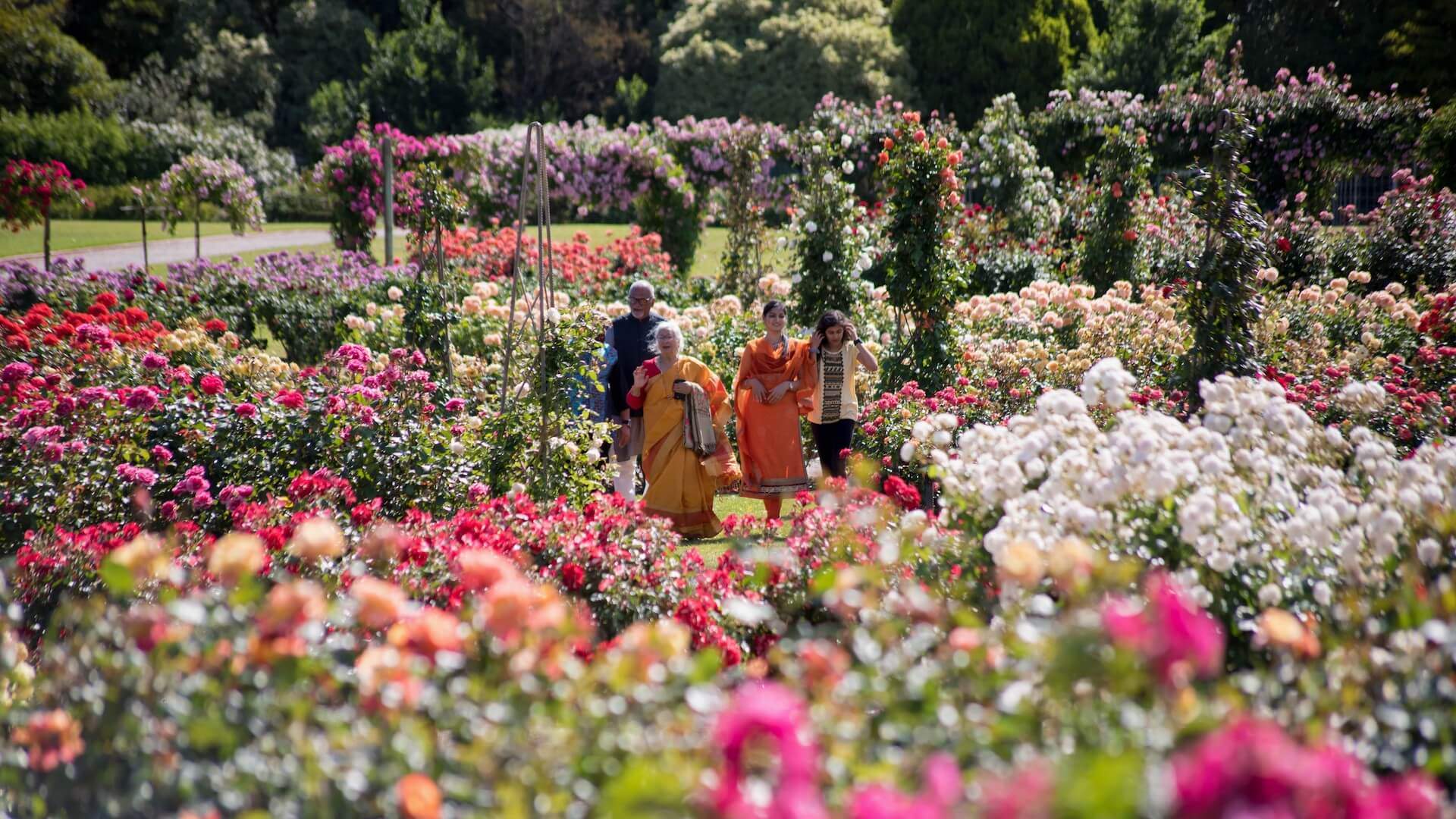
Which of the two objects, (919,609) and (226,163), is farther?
(226,163)

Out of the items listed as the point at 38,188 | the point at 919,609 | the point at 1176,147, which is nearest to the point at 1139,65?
the point at 1176,147

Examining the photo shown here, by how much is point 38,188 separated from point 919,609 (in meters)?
12.8

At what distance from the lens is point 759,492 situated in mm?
6859

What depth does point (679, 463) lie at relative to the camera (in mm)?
6672

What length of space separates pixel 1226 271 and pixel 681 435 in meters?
3.08

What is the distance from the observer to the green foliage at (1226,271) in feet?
20.4

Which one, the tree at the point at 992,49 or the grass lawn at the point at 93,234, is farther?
the tree at the point at 992,49

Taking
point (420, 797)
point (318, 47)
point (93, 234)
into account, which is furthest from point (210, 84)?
point (420, 797)

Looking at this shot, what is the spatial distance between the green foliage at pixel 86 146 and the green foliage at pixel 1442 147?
26.9 m

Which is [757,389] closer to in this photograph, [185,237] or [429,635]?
[429,635]

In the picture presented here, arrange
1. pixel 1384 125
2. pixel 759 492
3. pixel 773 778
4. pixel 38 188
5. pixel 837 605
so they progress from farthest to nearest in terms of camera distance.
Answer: pixel 1384 125 → pixel 38 188 → pixel 759 492 → pixel 837 605 → pixel 773 778

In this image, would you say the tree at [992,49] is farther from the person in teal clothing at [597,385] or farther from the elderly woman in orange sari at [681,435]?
the elderly woman in orange sari at [681,435]

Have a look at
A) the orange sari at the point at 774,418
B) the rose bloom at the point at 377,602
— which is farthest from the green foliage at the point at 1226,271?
the rose bloom at the point at 377,602

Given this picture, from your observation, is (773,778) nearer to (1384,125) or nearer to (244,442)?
(244,442)
